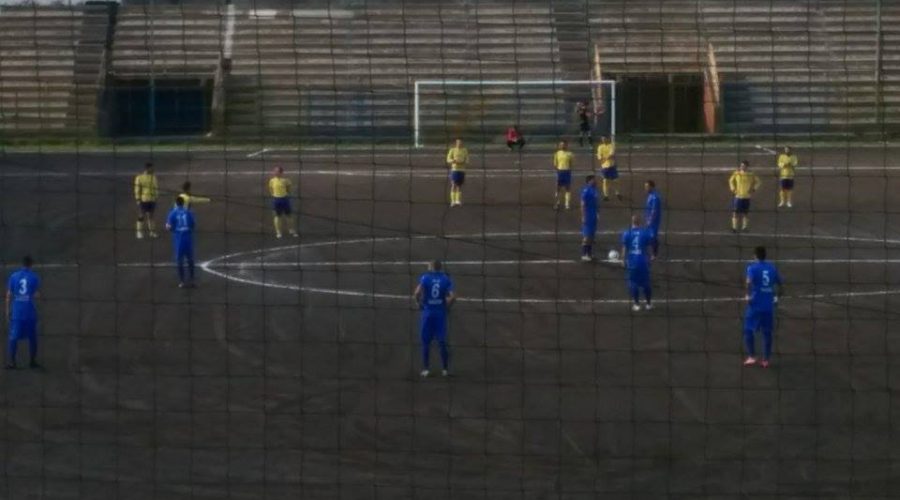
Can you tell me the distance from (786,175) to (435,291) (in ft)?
32.6

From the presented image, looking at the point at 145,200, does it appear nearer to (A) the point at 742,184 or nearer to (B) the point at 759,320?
(A) the point at 742,184

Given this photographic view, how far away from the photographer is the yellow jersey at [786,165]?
894 inches

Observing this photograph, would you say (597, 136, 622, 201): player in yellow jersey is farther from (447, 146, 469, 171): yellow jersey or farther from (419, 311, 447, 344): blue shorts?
(419, 311, 447, 344): blue shorts

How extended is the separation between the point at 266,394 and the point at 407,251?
291 inches

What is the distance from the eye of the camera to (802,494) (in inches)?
470

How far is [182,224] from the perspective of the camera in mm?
18734

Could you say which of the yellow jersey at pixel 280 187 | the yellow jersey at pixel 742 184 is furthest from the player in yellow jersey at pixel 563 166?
the yellow jersey at pixel 280 187

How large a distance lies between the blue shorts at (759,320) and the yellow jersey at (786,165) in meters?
7.83

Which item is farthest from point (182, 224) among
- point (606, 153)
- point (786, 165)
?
point (786, 165)

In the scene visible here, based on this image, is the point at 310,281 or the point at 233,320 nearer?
the point at 233,320

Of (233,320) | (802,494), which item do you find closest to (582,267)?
(233,320)

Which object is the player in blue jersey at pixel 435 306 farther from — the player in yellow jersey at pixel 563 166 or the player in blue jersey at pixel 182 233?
the player in yellow jersey at pixel 563 166

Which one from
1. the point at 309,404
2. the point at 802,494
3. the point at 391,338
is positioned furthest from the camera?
the point at 391,338

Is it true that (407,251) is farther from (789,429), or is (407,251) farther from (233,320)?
(789,429)
